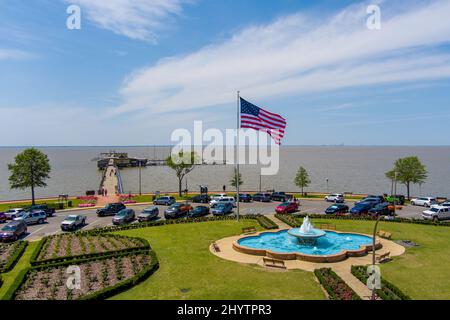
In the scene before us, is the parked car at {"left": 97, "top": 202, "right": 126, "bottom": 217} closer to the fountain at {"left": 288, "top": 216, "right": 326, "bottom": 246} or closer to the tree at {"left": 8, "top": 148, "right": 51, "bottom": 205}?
the tree at {"left": 8, "top": 148, "right": 51, "bottom": 205}

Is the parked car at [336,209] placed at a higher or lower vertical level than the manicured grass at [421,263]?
higher

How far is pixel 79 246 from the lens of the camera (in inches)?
1133

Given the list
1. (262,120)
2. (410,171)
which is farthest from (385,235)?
(410,171)

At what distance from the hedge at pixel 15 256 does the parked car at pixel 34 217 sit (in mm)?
9898

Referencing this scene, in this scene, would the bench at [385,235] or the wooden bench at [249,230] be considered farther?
the wooden bench at [249,230]

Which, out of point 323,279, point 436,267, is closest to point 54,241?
point 323,279

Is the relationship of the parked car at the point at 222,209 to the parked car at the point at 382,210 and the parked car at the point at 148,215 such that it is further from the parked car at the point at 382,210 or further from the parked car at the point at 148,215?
the parked car at the point at 382,210

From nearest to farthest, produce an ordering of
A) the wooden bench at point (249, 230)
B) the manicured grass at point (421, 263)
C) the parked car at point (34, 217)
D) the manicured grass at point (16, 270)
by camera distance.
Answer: the manicured grass at point (421, 263) < the manicured grass at point (16, 270) < the wooden bench at point (249, 230) < the parked car at point (34, 217)

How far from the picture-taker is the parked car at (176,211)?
41.7 metres

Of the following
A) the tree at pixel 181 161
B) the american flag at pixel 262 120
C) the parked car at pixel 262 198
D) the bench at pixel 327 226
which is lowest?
the bench at pixel 327 226

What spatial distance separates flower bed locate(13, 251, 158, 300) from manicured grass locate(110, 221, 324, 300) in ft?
2.17

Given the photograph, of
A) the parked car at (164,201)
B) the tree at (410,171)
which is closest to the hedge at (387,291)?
the parked car at (164,201)
